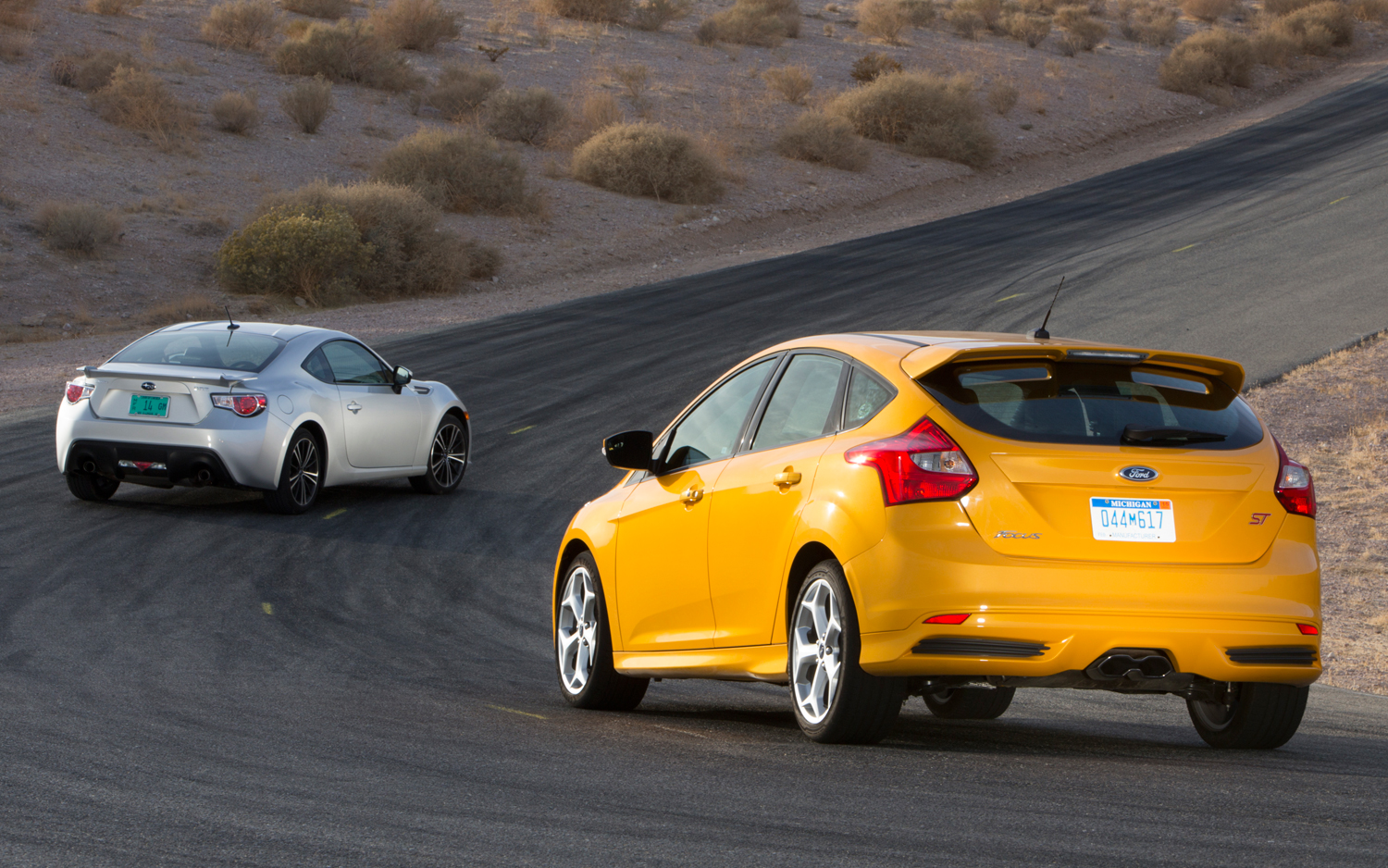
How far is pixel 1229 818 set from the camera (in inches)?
201

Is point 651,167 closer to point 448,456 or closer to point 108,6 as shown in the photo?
point 108,6

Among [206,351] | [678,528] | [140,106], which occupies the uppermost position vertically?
[678,528]

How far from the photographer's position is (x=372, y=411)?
14.8 m

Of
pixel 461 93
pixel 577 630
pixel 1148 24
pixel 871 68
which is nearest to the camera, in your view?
pixel 577 630

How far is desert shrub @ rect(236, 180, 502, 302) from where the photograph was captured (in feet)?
99.7

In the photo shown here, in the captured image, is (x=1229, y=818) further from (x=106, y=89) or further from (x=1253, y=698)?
(x=106, y=89)

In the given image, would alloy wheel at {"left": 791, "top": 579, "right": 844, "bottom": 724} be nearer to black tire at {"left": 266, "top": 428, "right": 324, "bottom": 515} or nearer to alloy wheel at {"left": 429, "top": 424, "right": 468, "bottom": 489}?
black tire at {"left": 266, "top": 428, "right": 324, "bottom": 515}

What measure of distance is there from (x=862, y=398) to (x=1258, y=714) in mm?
2079

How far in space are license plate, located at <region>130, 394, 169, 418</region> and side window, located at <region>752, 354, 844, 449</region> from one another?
8.03 metres

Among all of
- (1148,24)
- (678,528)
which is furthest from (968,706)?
(1148,24)

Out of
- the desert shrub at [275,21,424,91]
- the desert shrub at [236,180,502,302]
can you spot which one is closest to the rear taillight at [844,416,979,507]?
the desert shrub at [236,180,502,302]

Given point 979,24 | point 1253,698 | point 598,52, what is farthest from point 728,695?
point 979,24

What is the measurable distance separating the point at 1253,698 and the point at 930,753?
1.36 m

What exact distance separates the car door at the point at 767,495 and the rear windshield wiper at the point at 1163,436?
1.14 meters
